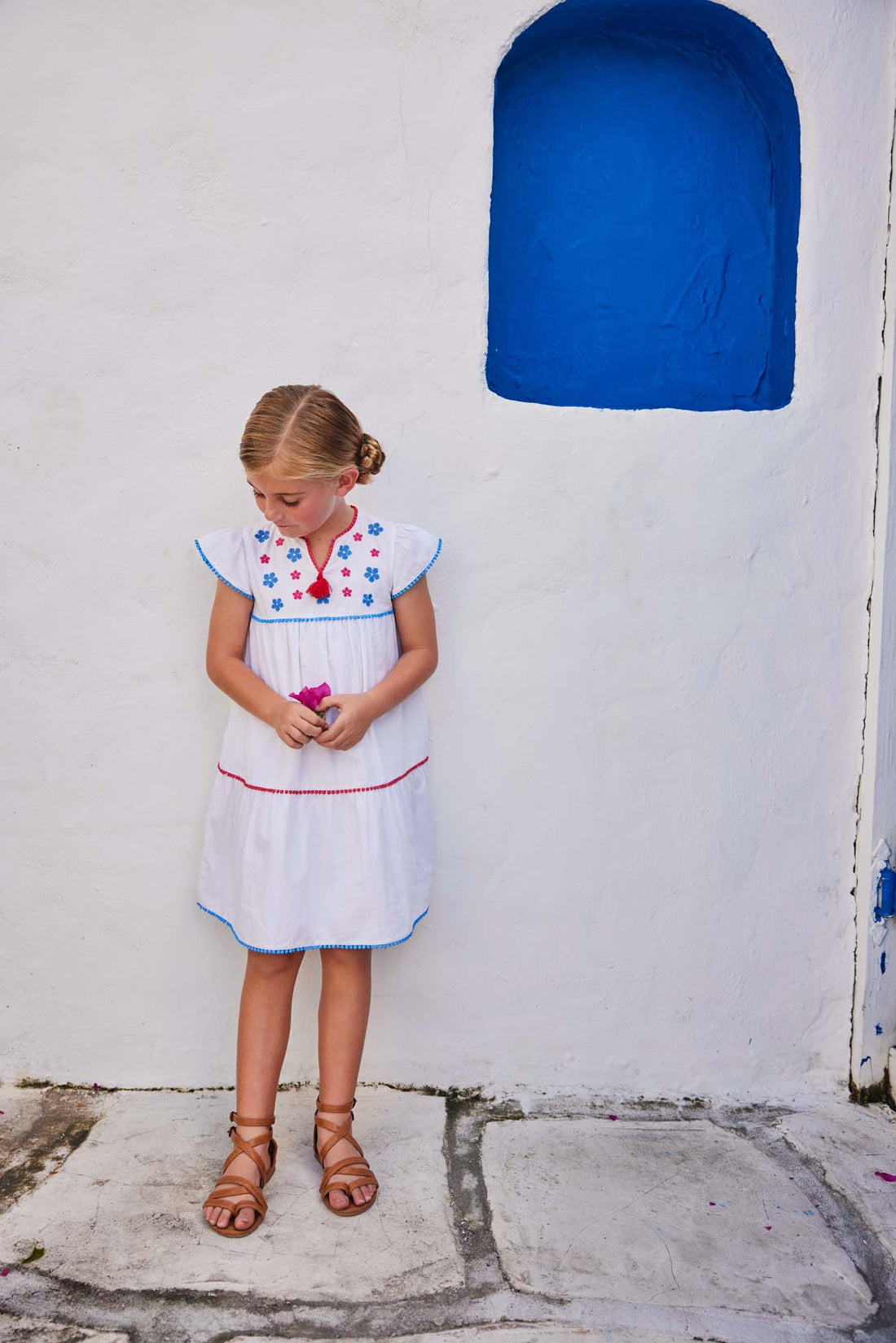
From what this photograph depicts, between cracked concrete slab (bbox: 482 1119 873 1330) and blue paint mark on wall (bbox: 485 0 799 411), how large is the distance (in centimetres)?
178

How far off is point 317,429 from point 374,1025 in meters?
1.45

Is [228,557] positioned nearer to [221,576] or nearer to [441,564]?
[221,576]

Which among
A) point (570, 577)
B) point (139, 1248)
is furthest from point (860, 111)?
point (139, 1248)

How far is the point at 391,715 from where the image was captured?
2316 mm

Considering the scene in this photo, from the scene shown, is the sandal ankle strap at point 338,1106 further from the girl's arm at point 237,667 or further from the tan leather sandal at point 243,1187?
the girl's arm at point 237,667

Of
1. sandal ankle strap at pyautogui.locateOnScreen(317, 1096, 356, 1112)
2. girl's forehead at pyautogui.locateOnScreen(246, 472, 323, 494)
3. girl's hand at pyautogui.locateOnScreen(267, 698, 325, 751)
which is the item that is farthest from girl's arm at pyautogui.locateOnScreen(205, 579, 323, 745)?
sandal ankle strap at pyautogui.locateOnScreen(317, 1096, 356, 1112)

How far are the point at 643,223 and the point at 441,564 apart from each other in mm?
1010

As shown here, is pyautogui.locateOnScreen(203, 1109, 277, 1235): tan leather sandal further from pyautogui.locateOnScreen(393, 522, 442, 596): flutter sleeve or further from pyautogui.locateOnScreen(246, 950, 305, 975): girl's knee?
pyautogui.locateOnScreen(393, 522, 442, 596): flutter sleeve

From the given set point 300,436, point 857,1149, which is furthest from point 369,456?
point 857,1149

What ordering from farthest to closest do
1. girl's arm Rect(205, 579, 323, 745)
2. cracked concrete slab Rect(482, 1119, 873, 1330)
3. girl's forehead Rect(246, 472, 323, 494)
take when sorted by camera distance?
girl's arm Rect(205, 579, 323, 745), girl's forehead Rect(246, 472, 323, 494), cracked concrete slab Rect(482, 1119, 873, 1330)

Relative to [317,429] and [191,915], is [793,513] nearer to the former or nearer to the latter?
[317,429]

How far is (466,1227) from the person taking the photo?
2072 mm

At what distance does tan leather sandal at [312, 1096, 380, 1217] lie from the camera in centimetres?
212

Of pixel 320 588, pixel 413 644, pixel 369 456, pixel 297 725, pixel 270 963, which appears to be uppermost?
pixel 369 456
